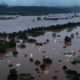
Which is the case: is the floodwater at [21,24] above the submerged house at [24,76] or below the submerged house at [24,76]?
above

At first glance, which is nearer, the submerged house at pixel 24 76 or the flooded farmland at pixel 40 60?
the submerged house at pixel 24 76

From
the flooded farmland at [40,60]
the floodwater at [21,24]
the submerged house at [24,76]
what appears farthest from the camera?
the floodwater at [21,24]

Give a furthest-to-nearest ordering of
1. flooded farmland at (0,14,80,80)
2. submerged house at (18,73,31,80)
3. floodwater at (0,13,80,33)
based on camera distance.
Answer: floodwater at (0,13,80,33)
flooded farmland at (0,14,80,80)
submerged house at (18,73,31,80)

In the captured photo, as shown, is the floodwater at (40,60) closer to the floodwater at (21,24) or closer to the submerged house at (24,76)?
the submerged house at (24,76)

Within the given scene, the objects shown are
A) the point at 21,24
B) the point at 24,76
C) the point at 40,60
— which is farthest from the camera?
the point at 21,24

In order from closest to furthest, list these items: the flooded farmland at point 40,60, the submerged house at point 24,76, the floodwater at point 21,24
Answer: the submerged house at point 24,76 → the flooded farmland at point 40,60 → the floodwater at point 21,24

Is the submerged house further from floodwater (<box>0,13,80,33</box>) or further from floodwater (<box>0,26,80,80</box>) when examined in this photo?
floodwater (<box>0,13,80,33</box>)

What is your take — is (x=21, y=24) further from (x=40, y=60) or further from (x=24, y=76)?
(x=24, y=76)

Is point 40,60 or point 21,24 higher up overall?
point 21,24

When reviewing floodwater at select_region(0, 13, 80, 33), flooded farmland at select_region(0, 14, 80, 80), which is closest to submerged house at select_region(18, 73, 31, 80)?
flooded farmland at select_region(0, 14, 80, 80)

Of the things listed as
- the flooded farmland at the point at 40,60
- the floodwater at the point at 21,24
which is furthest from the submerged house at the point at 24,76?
the floodwater at the point at 21,24

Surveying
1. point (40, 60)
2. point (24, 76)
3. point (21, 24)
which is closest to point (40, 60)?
point (40, 60)

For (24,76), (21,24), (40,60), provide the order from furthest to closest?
(21,24)
(40,60)
(24,76)
